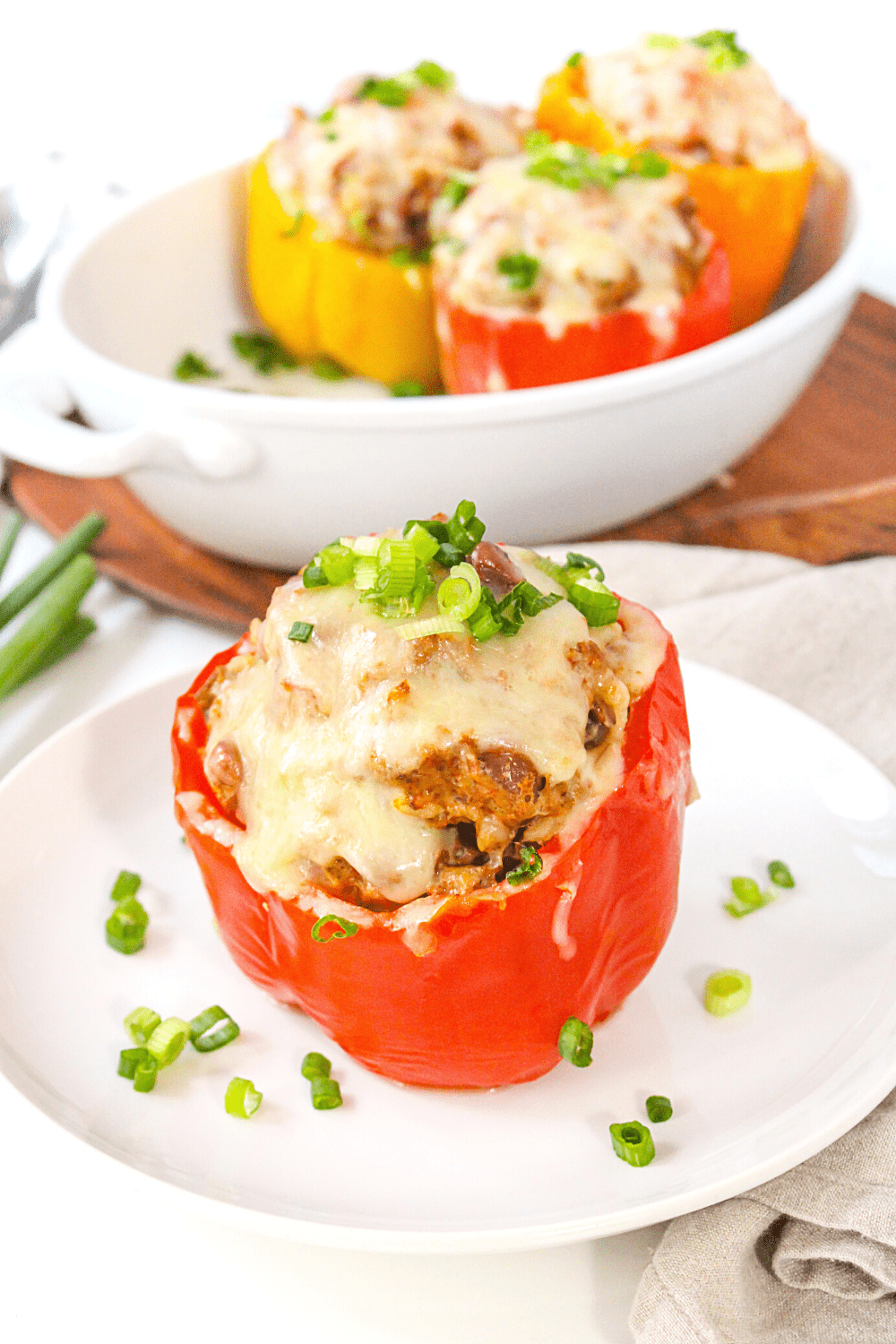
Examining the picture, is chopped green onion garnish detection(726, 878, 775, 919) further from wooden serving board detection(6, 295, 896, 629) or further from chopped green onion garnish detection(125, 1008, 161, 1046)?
wooden serving board detection(6, 295, 896, 629)

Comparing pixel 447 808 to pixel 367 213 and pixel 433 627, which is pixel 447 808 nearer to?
pixel 433 627

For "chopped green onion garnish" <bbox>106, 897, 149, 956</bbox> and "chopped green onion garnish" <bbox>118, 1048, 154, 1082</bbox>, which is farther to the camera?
"chopped green onion garnish" <bbox>106, 897, 149, 956</bbox>

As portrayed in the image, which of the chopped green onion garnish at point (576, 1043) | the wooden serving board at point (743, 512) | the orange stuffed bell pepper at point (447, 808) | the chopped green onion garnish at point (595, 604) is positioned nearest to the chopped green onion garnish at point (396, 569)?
the orange stuffed bell pepper at point (447, 808)

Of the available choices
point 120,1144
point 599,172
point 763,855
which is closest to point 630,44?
point 599,172

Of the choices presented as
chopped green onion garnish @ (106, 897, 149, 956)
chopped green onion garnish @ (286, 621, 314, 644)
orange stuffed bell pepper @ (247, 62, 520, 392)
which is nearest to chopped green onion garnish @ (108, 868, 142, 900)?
chopped green onion garnish @ (106, 897, 149, 956)

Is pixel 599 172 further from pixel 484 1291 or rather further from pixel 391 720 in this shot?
pixel 484 1291

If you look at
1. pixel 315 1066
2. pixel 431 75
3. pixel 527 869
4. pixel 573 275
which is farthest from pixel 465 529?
pixel 431 75
